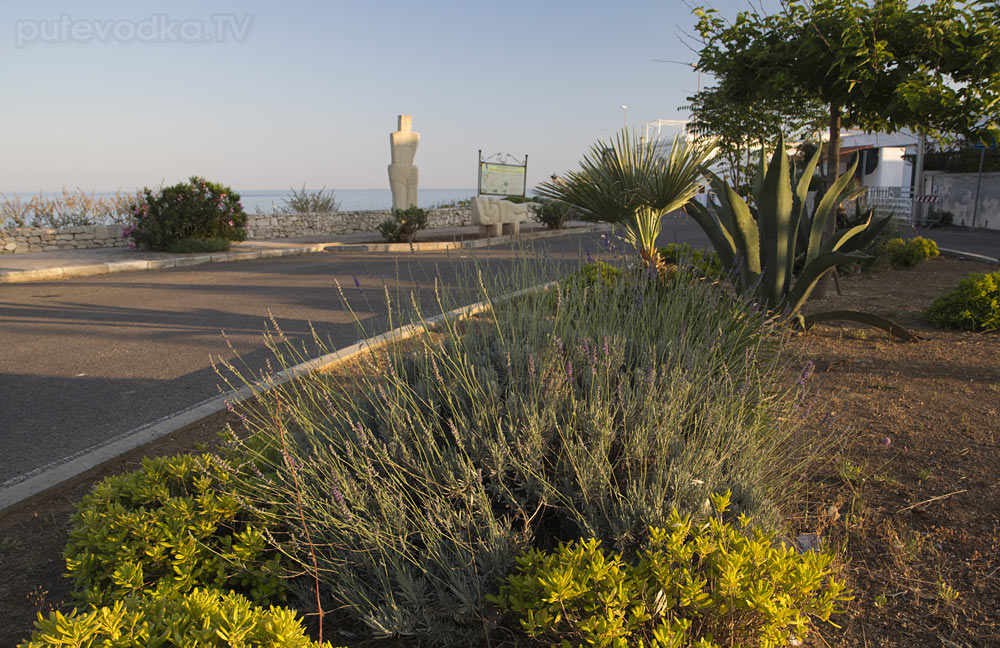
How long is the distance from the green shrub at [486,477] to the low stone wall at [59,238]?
51.6ft

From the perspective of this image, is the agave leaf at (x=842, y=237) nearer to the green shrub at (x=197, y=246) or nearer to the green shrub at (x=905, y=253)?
the green shrub at (x=905, y=253)

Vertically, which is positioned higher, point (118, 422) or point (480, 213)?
point (480, 213)

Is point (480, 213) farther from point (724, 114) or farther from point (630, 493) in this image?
point (630, 493)

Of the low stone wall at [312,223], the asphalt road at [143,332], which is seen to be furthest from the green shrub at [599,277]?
the low stone wall at [312,223]

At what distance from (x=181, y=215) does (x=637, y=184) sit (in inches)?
486

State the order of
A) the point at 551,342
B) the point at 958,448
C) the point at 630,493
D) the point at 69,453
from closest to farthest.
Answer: the point at 630,493 → the point at 551,342 → the point at 958,448 → the point at 69,453

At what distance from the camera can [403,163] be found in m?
20.6

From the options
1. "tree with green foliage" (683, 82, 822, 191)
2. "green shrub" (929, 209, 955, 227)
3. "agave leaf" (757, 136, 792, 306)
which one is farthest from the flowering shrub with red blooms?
"green shrub" (929, 209, 955, 227)

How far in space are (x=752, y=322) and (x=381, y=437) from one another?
2.74 meters

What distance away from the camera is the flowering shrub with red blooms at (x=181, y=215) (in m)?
14.3

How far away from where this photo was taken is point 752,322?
4227mm

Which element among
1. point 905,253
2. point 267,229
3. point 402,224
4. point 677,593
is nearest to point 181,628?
point 677,593

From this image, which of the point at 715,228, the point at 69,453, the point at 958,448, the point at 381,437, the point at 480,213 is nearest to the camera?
the point at 381,437

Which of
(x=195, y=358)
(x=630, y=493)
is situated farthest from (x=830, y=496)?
(x=195, y=358)
